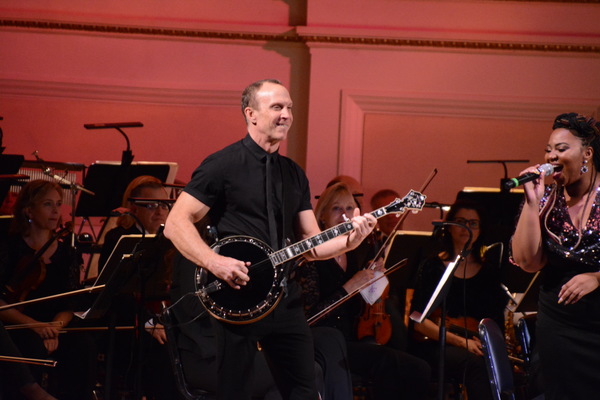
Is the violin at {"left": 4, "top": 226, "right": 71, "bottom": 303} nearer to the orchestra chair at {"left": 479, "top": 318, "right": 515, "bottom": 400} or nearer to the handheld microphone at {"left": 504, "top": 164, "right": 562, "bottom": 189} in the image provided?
the orchestra chair at {"left": 479, "top": 318, "right": 515, "bottom": 400}

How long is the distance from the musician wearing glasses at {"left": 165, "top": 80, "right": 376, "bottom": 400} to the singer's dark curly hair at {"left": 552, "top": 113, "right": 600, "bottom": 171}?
82 centimetres

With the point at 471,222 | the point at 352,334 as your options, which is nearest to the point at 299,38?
the point at 471,222

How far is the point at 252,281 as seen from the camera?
3.31 m

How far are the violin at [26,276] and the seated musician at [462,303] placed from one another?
86.9 inches

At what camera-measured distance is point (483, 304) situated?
5152mm

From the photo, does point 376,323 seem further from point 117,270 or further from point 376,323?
point 117,270

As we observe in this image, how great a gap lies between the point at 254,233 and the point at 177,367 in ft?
3.25

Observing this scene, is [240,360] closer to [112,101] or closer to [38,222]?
[38,222]

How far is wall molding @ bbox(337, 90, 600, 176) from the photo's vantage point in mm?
7348

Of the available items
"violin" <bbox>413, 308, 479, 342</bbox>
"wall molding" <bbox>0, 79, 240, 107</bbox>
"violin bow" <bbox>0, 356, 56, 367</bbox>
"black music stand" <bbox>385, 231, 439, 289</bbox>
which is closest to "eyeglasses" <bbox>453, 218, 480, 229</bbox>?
"black music stand" <bbox>385, 231, 439, 289</bbox>

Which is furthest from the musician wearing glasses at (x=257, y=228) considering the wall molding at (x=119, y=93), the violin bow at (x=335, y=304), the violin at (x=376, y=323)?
the wall molding at (x=119, y=93)

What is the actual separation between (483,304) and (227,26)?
3.71 m

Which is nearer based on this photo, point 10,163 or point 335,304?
point 335,304

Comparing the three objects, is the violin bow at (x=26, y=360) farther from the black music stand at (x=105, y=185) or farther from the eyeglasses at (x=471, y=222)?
the eyeglasses at (x=471, y=222)
